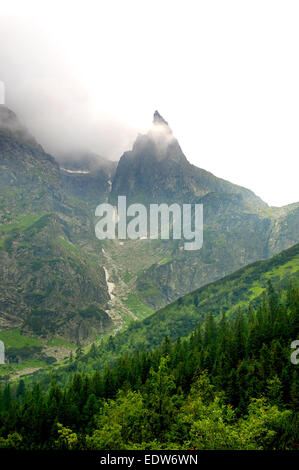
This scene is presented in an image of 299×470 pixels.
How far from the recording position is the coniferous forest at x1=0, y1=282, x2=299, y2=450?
45156 millimetres

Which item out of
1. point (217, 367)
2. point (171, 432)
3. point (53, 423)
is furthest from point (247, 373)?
point (53, 423)

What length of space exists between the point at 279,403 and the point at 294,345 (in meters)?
31.5

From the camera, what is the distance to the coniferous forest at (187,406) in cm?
4516

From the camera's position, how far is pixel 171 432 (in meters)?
51.2

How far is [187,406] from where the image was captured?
6081 centimetres

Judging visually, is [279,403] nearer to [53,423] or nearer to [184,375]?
[184,375]
